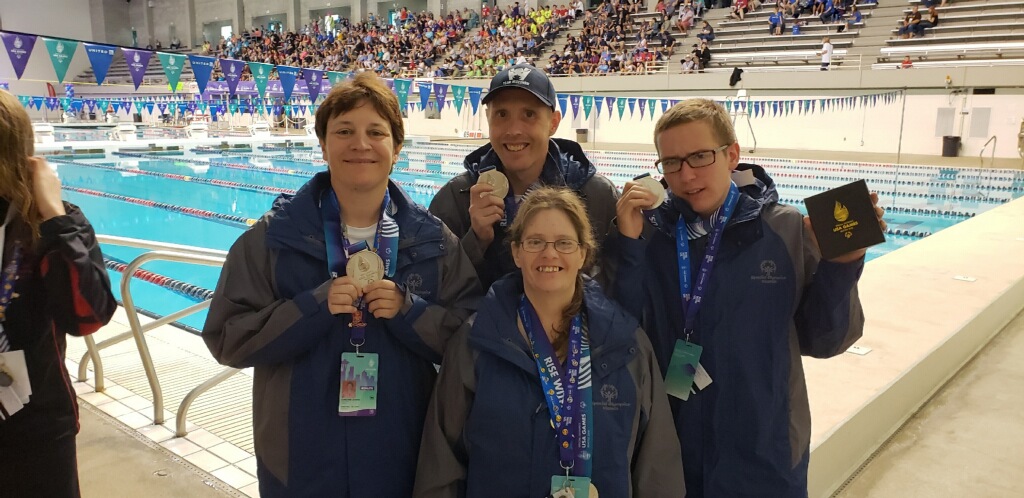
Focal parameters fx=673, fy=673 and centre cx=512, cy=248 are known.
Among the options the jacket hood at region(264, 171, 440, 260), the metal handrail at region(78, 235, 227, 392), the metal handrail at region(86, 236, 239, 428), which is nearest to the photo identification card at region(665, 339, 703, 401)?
the jacket hood at region(264, 171, 440, 260)

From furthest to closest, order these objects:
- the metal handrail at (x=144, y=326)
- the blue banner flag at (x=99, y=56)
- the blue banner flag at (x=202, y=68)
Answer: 1. the blue banner flag at (x=202, y=68)
2. the blue banner flag at (x=99, y=56)
3. the metal handrail at (x=144, y=326)

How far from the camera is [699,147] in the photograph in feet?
5.30

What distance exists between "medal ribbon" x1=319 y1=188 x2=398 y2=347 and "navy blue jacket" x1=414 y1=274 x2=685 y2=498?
0.21 meters

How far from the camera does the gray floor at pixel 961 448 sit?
254 centimetres

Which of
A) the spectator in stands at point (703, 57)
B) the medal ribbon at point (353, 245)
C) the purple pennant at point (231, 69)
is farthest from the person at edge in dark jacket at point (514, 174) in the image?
the spectator in stands at point (703, 57)

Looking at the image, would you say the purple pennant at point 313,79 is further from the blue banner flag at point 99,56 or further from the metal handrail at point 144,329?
the metal handrail at point 144,329

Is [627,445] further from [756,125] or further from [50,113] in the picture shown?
[50,113]

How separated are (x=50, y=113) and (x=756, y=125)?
31.6 m

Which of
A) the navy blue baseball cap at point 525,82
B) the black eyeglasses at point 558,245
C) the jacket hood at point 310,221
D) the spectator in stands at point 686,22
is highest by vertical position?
the spectator in stands at point 686,22

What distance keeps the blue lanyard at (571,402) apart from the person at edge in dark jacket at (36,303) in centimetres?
106

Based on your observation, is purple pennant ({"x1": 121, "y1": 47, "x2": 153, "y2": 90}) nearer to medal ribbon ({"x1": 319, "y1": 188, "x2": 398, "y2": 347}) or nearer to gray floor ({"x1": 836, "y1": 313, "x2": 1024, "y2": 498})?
medal ribbon ({"x1": 319, "y1": 188, "x2": 398, "y2": 347})

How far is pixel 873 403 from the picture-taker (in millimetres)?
2787

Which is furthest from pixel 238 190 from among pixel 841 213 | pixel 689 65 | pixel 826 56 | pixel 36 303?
pixel 826 56

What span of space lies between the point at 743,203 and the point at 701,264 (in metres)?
0.18
